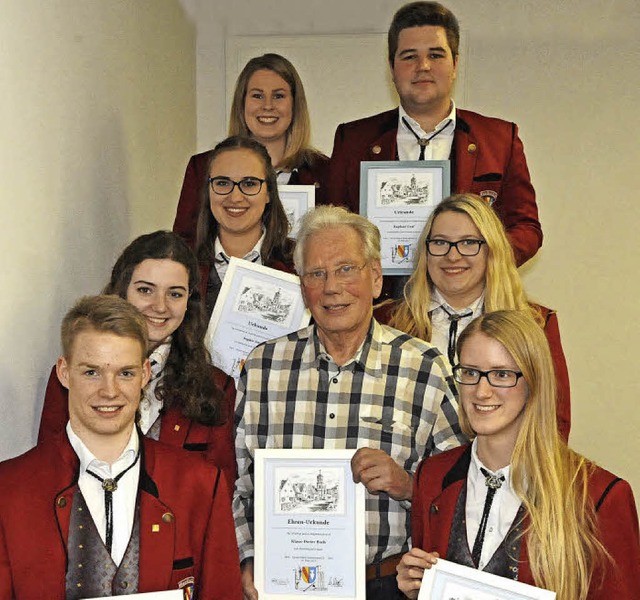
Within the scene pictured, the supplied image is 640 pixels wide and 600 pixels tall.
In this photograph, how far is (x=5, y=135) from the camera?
12.0 feet

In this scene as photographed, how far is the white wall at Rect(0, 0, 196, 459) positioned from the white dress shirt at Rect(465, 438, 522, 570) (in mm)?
1540

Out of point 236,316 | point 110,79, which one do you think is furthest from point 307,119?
point 236,316

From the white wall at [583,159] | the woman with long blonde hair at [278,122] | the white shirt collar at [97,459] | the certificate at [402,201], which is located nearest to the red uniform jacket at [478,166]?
the woman with long blonde hair at [278,122]

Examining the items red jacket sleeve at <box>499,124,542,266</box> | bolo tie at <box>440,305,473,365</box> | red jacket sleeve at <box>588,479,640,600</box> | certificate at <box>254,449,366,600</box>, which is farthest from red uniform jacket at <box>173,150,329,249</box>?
red jacket sleeve at <box>588,479,640,600</box>

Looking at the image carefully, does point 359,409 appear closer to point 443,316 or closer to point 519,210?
point 443,316

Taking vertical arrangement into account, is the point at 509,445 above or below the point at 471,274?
below

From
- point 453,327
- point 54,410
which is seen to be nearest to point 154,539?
point 54,410

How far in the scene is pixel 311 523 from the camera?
11.0ft

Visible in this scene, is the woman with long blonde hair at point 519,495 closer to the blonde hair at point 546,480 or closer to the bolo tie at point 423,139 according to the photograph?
the blonde hair at point 546,480

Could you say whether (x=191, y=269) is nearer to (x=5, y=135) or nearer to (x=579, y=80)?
(x=5, y=135)

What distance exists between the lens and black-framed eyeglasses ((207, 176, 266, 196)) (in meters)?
4.35

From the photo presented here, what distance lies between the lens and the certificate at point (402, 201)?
451cm

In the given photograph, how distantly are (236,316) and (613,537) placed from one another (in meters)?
1.70

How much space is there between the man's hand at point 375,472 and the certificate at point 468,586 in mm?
376
